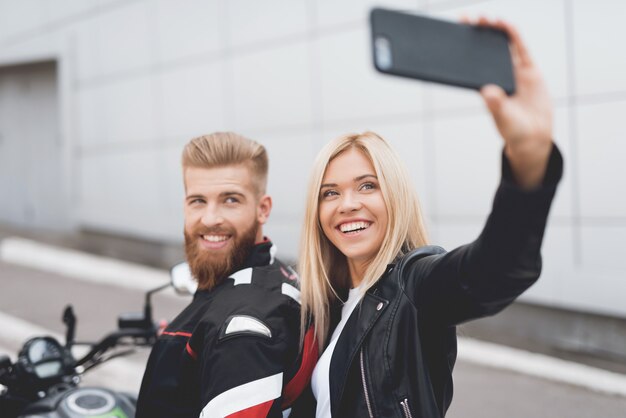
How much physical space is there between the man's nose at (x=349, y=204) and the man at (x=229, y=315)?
321mm

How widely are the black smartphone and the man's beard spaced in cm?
117

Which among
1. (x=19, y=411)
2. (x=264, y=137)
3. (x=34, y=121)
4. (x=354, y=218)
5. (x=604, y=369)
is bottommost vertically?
(x=604, y=369)

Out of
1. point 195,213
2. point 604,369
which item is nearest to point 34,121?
point 604,369

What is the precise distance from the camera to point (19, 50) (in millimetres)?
12422

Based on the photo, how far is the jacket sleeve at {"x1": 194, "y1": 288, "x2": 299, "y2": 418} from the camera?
1.63m

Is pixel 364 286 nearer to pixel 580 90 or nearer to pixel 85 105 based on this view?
pixel 580 90

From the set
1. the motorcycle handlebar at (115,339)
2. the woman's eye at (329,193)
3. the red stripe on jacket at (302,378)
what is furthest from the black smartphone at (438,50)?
the motorcycle handlebar at (115,339)

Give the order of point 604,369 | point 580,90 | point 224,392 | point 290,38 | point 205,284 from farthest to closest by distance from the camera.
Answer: point 290,38 < point 580,90 < point 604,369 < point 205,284 < point 224,392

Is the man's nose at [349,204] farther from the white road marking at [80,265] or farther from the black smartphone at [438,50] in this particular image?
the white road marking at [80,265]

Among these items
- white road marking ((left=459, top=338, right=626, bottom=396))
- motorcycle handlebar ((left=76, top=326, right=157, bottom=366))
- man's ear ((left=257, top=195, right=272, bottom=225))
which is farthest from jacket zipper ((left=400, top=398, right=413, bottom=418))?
white road marking ((left=459, top=338, right=626, bottom=396))

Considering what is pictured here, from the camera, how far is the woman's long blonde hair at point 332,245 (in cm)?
176

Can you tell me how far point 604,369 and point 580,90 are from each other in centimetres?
232

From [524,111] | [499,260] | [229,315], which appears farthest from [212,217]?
[524,111]

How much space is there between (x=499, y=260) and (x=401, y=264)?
0.44 meters
